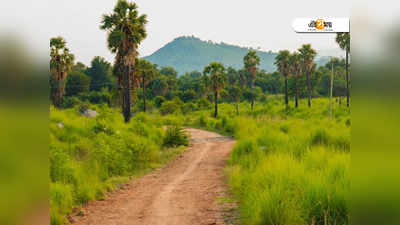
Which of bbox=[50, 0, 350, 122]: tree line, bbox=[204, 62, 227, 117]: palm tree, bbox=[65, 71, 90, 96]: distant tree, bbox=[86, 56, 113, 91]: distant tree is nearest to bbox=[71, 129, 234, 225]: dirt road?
bbox=[50, 0, 350, 122]: tree line

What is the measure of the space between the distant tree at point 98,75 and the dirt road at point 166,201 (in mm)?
54386

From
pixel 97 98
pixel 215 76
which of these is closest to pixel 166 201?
pixel 215 76

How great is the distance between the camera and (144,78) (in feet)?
152

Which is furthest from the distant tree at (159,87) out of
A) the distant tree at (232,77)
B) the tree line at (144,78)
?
the distant tree at (232,77)

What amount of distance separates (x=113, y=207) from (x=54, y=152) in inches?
93.5

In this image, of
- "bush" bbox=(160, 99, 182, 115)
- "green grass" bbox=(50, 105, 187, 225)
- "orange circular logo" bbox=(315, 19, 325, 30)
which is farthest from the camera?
"bush" bbox=(160, 99, 182, 115)

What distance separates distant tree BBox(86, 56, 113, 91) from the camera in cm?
6209

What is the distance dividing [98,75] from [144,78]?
21974 millimetres

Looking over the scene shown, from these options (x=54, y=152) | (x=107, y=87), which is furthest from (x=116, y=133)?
(x=107, y=87)

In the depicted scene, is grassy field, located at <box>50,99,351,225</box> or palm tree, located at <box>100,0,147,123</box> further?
palm tree, located at <box>100,0,147,123</box>

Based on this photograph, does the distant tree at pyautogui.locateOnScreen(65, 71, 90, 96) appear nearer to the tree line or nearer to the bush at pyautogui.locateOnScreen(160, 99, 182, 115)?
the tree line

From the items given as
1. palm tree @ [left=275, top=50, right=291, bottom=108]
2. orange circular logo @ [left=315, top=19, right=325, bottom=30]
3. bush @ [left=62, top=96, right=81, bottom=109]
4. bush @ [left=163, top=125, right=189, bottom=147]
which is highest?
palm tree @ [left=275, top=50, right=291, bottom=108]

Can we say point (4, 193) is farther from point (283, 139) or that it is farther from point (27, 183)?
point (283, 139)

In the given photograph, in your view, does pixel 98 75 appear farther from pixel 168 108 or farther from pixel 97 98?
pixel 168 108
